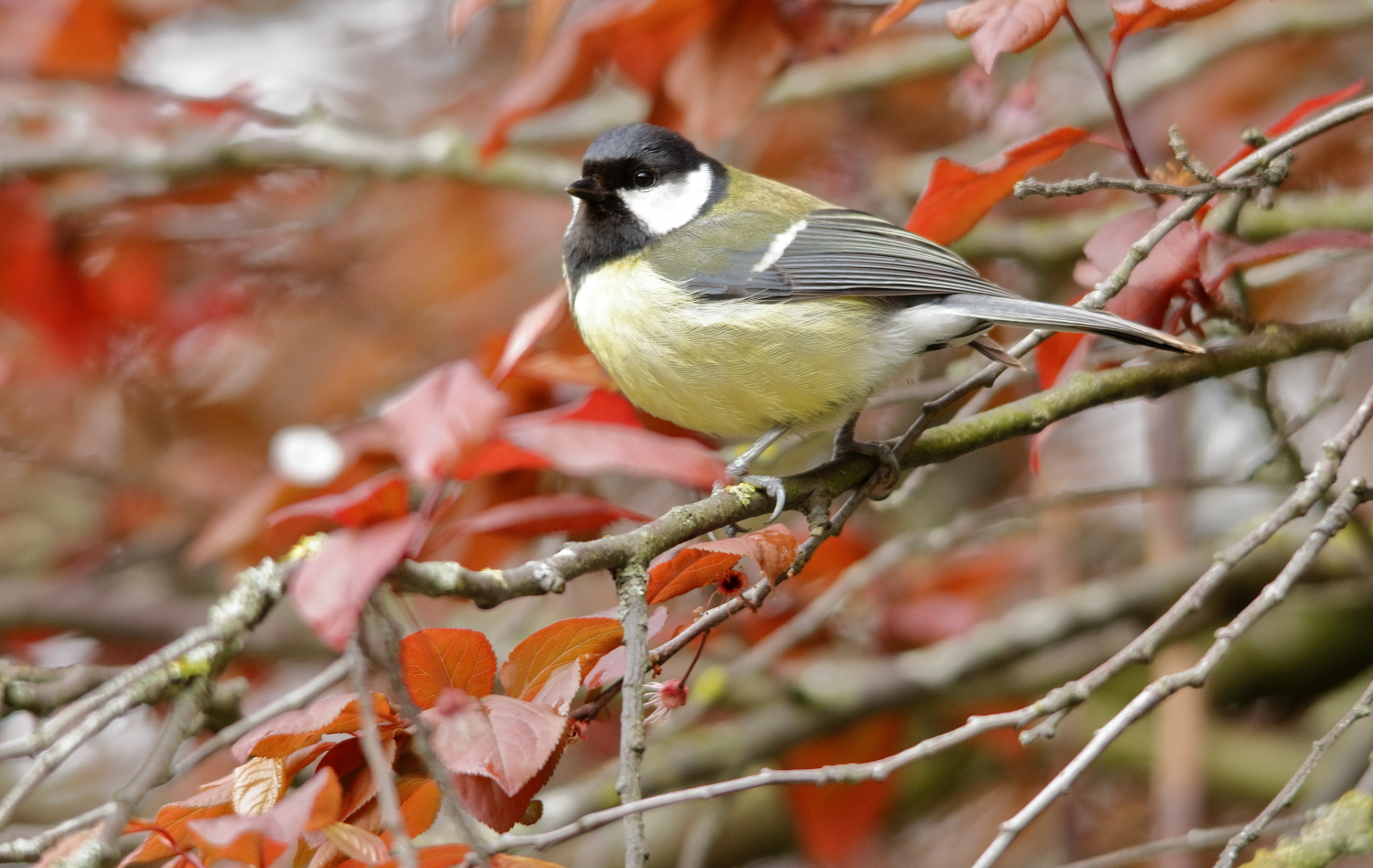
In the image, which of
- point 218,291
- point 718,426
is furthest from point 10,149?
point 718,426

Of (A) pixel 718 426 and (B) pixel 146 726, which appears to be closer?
(A) pixel 718 426

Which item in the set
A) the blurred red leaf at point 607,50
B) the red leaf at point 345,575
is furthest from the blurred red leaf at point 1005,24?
the red leaf at point 345,575

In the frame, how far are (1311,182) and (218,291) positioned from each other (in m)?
3.14

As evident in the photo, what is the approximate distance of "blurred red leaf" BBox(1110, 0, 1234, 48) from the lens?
5.27 ft

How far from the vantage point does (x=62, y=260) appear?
318cm

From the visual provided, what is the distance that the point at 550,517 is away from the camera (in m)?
1.75

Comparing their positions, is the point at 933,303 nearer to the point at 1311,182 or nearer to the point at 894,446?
the point at 894,446

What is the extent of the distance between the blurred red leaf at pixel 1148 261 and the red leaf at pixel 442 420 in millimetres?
946

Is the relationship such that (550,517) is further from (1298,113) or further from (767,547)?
(1298,113)

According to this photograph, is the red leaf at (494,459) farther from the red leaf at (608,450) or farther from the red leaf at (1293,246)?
the red leaf at (1293,246)

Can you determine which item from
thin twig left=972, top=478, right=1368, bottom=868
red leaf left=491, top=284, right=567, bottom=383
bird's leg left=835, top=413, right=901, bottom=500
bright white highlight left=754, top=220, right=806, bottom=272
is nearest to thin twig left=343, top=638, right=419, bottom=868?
thin twig left=972, top=478, right=1368, bottom=868

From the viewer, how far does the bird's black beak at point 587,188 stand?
2555mm

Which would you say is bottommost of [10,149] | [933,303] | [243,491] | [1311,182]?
[243,491]

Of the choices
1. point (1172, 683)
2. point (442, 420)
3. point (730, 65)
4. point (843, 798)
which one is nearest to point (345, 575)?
point (442, 420)
